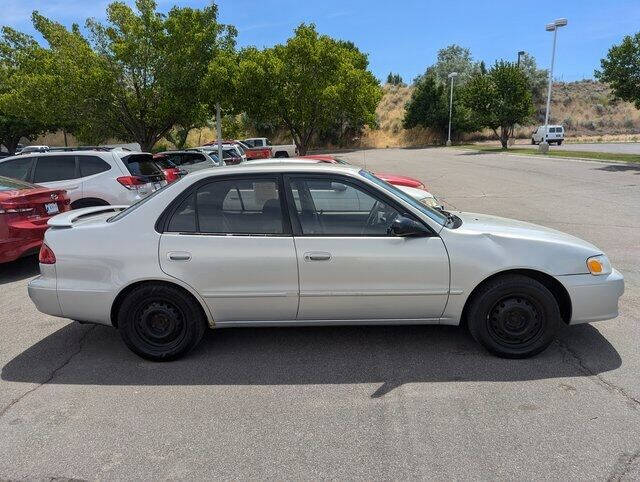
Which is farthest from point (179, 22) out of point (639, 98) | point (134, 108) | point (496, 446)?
point (496, 446)

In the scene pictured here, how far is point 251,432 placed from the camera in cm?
309

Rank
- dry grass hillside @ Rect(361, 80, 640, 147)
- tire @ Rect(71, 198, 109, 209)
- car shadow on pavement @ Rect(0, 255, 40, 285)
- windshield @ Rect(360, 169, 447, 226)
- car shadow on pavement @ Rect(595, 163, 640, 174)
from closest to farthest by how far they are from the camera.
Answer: windshield @ Rect(360, 169, 447, 226) → car shadow on pavement @ Rect(0, 255, 40, 285) → tire @ Rect(71, 198, 109, 209) → car shadow on pavement @ Rect(595, 163, 640, 174) → dry grass hillside @ Rect(361, 80, 640, 147)

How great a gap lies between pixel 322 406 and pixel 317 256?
1.12m

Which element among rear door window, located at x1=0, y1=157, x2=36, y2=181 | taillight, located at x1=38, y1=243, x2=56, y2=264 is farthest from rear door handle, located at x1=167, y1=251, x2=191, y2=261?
rear door window, located at x1=0, y1=157, x2=36, y2=181

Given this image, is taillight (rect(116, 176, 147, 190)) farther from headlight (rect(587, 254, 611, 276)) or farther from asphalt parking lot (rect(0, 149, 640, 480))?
headlight (rect(587, 254, 611, 276))

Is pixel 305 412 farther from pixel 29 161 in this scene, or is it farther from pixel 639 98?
pixel 639 98

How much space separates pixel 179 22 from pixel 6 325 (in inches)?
714

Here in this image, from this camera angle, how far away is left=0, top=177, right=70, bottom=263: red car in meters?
6.53

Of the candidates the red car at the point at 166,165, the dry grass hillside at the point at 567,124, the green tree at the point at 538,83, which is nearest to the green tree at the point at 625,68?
the red car at the point at 166,165

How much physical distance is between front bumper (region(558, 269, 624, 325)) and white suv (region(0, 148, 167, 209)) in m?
7.54

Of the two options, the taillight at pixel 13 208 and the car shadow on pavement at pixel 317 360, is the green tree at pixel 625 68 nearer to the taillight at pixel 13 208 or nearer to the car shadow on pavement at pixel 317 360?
the car shadow on pavement at pixel 317 360

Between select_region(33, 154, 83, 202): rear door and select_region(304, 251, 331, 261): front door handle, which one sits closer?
select_region(304, 251, 331, 261): front door handle

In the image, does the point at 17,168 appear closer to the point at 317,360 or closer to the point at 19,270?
the point at 19,270

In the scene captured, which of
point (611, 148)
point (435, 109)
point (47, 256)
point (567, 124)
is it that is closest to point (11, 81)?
point (47, 256)
